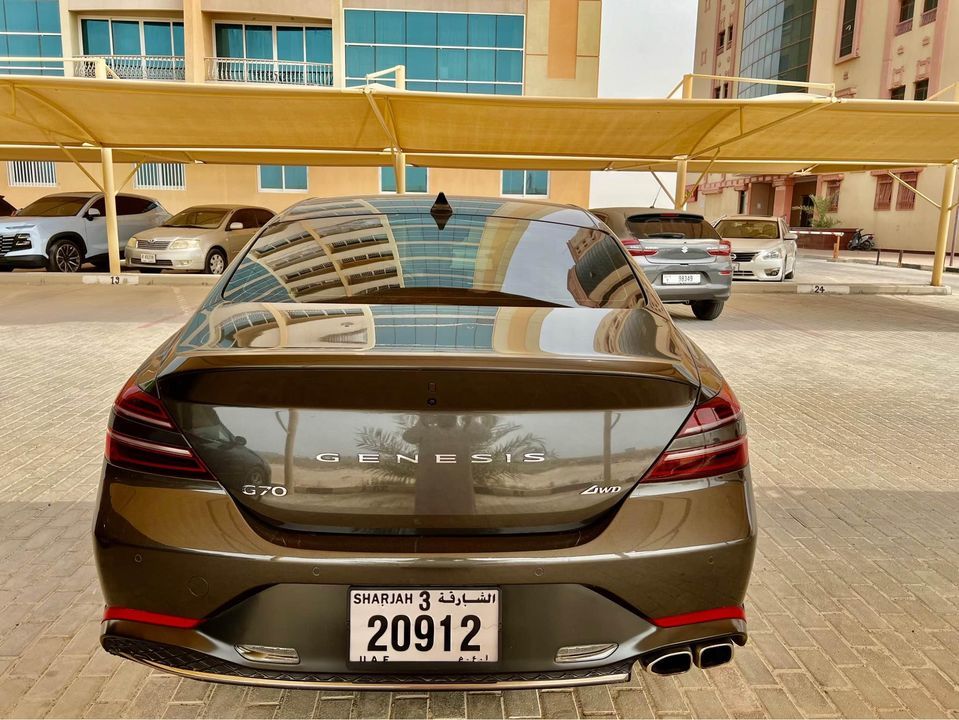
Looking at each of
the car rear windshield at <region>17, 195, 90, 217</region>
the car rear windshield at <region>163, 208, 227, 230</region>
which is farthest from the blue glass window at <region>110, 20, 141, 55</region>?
the car rear windshield at <region>163, 208, 227, 230</region>

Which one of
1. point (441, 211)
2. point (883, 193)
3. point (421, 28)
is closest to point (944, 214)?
point (441, 211)

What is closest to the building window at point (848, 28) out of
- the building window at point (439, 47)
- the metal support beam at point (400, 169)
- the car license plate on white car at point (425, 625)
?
the building window at point (439, 47)

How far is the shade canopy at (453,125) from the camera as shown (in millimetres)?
12359

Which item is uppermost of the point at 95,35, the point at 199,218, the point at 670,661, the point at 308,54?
the point at 95,35

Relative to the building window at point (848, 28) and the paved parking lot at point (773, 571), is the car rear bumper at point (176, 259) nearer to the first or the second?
the paved parking lot at point (773, 571)

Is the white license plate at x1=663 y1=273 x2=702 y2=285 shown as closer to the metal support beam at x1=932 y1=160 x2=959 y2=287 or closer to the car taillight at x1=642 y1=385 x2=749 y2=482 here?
the metal support beam at x1=932 y1=160 x2=959 y2=287

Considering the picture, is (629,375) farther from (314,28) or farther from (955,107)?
(314,28)

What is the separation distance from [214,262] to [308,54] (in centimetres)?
1472

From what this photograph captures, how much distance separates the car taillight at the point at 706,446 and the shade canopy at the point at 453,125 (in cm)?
1089

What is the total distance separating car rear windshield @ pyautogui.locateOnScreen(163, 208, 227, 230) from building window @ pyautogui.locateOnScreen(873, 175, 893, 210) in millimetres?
32189

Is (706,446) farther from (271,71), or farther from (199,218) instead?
(271,71)

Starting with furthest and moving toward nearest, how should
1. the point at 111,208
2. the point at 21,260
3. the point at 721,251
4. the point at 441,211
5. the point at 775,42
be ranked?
the point at 775,42 < the point at 21,260 < the point at 111,208 < the point at 721,251 < the point at 441,211

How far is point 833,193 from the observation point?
42781 millimetres

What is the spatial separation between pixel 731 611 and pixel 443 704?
3.31 ft
